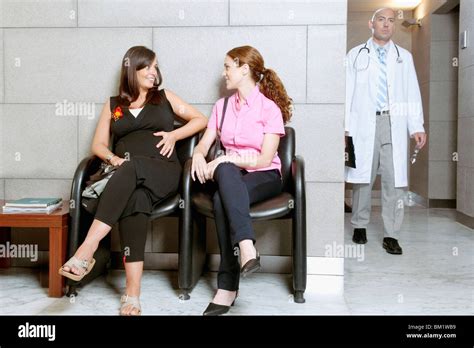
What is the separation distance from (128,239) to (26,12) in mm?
1703

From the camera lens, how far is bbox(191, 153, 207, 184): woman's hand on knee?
9.13 ft

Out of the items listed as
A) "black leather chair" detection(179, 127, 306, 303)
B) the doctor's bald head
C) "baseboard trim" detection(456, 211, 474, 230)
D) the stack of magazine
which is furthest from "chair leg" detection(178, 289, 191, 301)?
"baseboard trim" detection(456, 211, 474, 230)

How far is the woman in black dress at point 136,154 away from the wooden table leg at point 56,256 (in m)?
0.34

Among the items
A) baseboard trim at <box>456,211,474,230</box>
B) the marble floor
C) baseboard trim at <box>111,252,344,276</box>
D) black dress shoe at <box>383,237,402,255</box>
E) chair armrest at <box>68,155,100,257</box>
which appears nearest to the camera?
the marble floor

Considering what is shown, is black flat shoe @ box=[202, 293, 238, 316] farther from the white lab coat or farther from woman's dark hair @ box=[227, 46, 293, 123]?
the white lab coat

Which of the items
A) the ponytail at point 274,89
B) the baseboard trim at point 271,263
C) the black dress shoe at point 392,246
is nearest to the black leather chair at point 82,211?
the baseboard trim at point 271,263

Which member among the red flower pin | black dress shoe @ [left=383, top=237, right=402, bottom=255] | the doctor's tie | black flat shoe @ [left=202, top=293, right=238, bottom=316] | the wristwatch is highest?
the doctor's tie

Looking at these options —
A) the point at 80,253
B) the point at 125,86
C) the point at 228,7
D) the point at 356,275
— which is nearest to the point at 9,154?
the point at 125,86

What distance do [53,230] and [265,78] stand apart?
140 cm

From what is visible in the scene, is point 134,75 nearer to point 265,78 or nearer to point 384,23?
point 265,78

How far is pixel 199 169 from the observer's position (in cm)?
279

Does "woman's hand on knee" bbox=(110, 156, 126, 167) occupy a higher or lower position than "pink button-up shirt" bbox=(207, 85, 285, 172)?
lower

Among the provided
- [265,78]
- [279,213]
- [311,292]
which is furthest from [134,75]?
[311,292]

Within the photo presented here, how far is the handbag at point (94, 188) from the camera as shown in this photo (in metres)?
2.75
